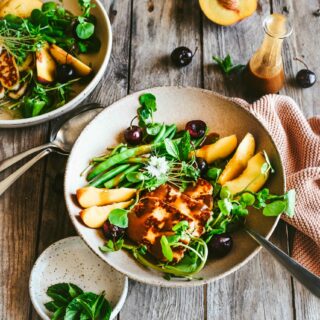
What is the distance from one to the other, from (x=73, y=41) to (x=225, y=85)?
1.29ft

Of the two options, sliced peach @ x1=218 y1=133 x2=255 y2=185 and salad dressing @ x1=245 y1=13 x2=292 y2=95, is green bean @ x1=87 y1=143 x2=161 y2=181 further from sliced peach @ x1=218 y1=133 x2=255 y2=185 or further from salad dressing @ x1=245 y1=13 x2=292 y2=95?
salad dressing @ x1=245 y1=13 x2=292 y2=95

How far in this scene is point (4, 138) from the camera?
4.37ft

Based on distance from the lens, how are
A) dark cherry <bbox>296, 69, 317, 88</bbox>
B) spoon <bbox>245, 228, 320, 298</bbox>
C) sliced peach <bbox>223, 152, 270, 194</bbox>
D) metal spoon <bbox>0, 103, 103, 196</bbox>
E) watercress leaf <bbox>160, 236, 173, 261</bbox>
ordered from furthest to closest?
dark cherry <bbox>296, 69, 317, 88</bbox>
metal spoon <bbox>0, 103, 103, 196</bbox>
sliced peach <bbox>223, 152, 270, 194</bbox>
watercress leaf <bbox>160, 236, 173, 261</bbox>
spoon <bbox>245, 228, 320, 298</bbox>

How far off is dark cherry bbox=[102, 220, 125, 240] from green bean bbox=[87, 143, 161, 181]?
124mm

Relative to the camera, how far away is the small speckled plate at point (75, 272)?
1.18 meters

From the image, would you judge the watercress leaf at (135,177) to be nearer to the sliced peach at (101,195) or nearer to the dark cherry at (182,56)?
the sliced peach at (101,195)

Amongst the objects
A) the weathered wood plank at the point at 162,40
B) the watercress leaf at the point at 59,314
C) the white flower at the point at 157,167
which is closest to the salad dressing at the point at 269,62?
the weathered wood plank at the point at 162,40

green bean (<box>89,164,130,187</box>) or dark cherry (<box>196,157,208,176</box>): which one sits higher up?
dark cherry (<box>196,157,208,176</box>)

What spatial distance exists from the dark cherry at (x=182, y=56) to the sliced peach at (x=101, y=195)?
41 centimetres

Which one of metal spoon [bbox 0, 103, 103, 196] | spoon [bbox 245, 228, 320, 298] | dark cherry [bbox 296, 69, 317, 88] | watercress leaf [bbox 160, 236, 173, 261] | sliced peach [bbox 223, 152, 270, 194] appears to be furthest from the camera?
dark cherry [bbox 296, 69, 317, 88]

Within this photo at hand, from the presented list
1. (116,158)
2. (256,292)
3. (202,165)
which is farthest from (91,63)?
(256,292)

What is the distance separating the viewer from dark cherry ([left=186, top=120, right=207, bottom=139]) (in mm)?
1226

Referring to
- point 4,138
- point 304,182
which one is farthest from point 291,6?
point 4,138

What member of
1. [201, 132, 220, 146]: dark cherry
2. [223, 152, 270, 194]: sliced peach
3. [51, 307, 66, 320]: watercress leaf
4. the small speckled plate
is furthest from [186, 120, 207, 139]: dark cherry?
[51, 307, 66, 320]: watercress leaf
